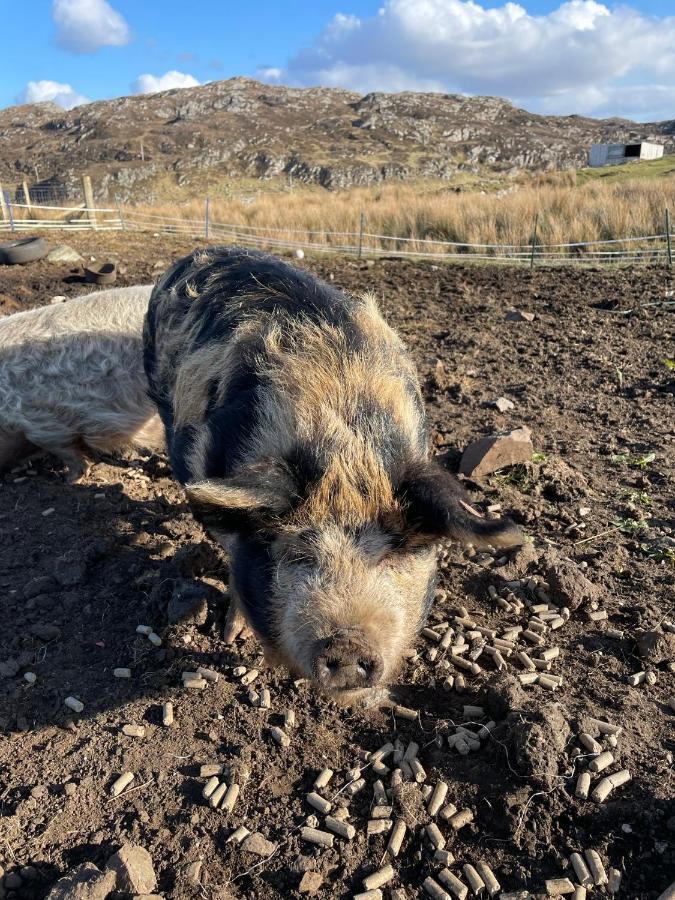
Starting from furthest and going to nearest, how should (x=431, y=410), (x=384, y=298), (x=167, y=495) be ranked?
(x=384, y=298), (x=431, y=410), (x=167, y=495)

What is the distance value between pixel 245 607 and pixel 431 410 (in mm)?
3615

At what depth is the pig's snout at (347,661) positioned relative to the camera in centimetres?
206

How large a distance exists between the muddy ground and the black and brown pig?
21.5 inches

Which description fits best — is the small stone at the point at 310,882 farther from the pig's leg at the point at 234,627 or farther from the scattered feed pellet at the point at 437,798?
the pig's leg at the point at 234,627

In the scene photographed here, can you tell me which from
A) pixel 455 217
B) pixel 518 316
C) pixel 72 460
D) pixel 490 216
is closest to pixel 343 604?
pixel 72 460

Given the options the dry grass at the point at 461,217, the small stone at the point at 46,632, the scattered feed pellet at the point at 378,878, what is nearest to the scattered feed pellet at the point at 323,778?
the scattered feed pellet at the point at 378,878

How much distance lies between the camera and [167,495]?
4.73 metres

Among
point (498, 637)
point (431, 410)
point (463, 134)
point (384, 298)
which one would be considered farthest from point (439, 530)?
point (463, 134)

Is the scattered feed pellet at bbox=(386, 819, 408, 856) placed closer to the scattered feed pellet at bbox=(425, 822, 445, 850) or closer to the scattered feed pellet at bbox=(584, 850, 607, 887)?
the scattered feed pellet at bbox=(425, 822, 445, 850)

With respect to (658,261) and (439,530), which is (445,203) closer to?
(658,261)

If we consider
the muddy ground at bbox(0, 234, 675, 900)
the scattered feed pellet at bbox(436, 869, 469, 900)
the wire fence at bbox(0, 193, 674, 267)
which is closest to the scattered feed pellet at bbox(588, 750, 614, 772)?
the muddy ground at bbox(0, 234, 675, 900)

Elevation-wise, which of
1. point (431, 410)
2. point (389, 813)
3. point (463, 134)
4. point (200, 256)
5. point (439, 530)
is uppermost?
point (463, 134)

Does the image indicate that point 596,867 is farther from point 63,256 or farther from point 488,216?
point 488,216

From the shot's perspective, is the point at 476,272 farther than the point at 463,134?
No
